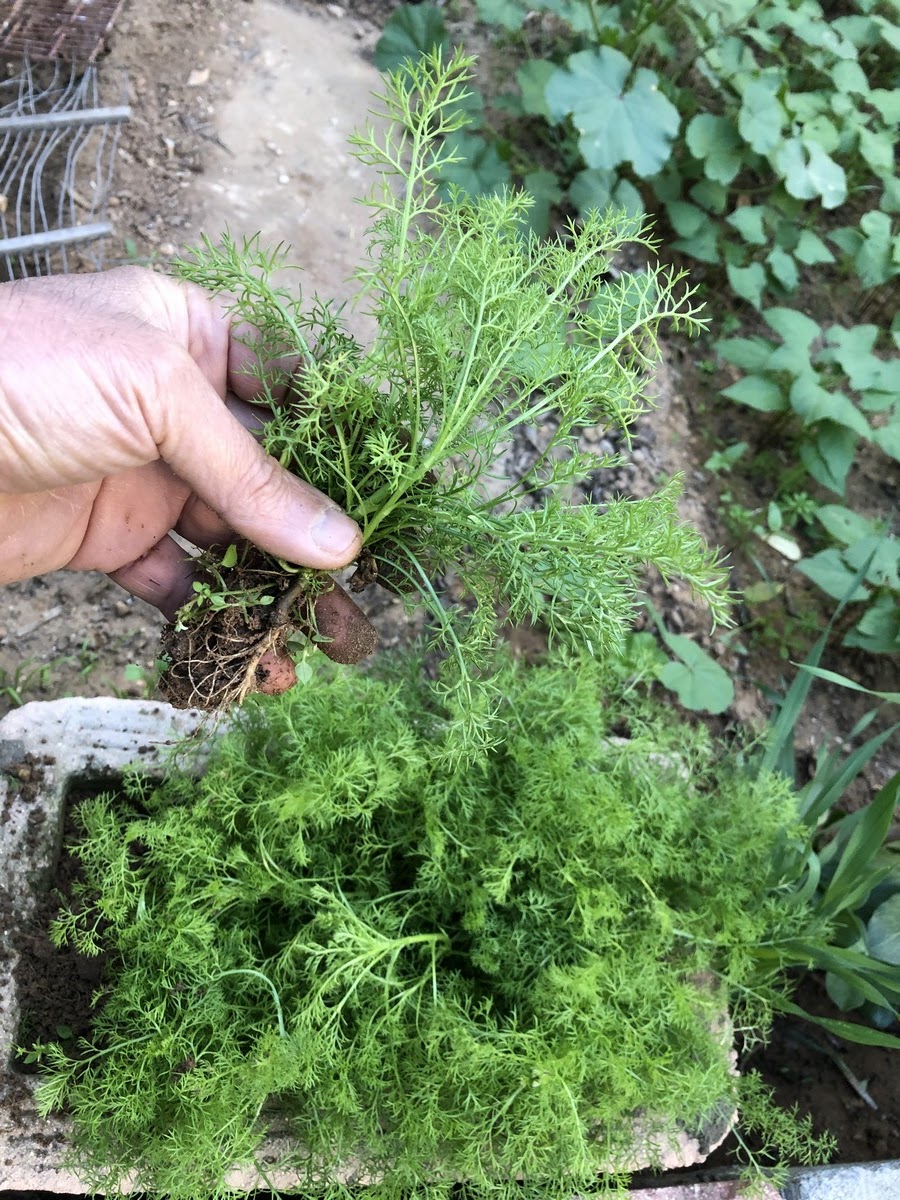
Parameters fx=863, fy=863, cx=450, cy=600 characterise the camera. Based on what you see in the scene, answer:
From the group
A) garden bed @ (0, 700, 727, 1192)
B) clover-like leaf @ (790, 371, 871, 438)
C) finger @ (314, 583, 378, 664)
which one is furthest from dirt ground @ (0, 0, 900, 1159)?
finger @ (314, 583, 378, 664)

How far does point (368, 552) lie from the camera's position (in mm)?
1731

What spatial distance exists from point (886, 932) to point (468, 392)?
178cm

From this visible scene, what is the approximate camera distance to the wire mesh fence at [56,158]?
10.4 feet

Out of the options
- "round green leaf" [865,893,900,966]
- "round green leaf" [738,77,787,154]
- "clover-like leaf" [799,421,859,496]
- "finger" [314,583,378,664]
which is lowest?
"round green leaf" [865,893,900,966]

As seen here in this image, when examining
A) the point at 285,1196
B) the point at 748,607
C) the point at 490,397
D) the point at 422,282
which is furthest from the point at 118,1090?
the point at 748,607

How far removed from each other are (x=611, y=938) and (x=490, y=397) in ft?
3.76

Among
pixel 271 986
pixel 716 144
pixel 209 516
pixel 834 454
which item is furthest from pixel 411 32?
pixel 271 986

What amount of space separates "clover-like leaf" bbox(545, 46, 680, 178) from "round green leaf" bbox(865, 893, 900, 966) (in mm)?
2545

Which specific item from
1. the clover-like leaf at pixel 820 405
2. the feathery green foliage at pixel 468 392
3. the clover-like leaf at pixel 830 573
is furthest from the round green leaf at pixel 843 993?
the clover-like leaf at pixel 820 405

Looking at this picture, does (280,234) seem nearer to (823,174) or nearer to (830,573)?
(823,174)

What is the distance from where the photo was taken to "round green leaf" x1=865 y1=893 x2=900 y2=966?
220 cm

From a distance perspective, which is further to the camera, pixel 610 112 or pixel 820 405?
pixel 610 112

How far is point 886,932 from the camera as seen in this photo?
2.24 m

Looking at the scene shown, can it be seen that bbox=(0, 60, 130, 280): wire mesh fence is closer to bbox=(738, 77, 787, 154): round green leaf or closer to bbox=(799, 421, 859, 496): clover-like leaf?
bbox=(738, 77, 787, 154): round green leaf
